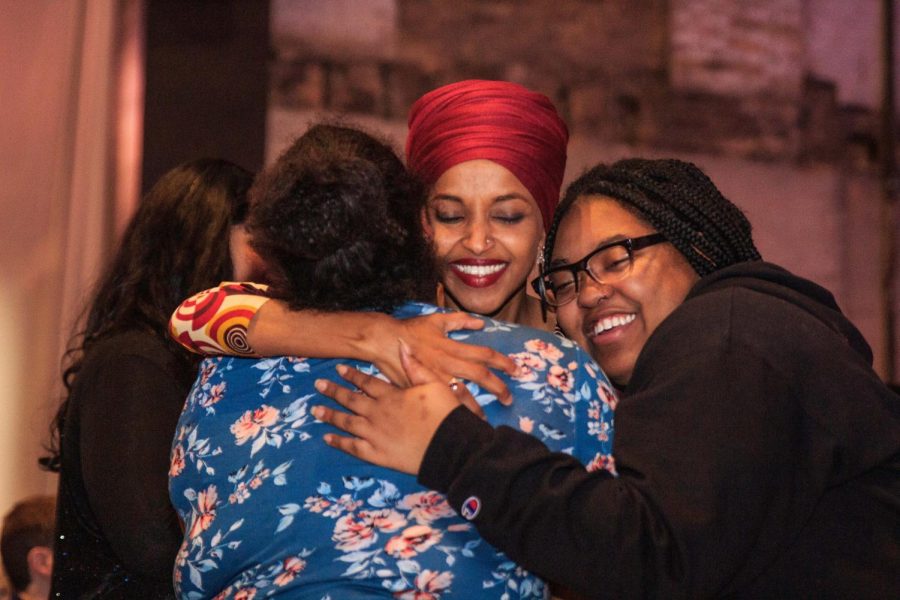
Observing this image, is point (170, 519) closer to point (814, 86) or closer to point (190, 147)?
point (190, 147)

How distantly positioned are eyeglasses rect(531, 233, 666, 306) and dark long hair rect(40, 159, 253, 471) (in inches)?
31.4

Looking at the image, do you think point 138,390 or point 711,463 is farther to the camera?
point 138,390

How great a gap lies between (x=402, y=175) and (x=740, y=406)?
557 millimetres

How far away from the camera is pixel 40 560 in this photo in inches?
142

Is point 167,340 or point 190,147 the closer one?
point 167,340

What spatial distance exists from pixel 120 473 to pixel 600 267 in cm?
101

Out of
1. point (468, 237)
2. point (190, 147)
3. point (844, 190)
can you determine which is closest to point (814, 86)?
point (844, 190)

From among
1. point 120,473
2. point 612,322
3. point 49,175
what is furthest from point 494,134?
point 49,175

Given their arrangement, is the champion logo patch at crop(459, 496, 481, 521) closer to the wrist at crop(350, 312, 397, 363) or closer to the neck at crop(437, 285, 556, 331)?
Answer: the wrist at crop(350, 312, 397, 363)

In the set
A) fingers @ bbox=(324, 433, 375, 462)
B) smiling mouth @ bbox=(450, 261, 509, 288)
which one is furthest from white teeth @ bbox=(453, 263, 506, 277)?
fingers @ bbox=(324, 433, 375, 462)

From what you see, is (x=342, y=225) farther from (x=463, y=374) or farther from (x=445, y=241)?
(x=445, y=241)

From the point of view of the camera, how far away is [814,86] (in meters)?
5.95

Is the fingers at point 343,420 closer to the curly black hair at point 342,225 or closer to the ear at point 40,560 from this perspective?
the curly black hair at point 342,225

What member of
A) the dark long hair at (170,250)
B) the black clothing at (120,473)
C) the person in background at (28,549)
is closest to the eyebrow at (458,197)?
the dark long hair at (170,250)
